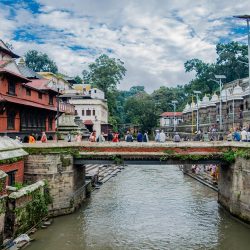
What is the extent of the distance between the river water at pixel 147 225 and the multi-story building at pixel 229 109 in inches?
888

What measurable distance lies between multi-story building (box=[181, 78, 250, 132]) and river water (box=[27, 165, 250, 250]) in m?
22.6

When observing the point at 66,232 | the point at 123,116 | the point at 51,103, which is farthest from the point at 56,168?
the point at 123,116

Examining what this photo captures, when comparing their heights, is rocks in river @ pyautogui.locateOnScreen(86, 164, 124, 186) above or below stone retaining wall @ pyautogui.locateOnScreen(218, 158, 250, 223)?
below

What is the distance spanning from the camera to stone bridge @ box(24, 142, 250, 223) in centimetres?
2450

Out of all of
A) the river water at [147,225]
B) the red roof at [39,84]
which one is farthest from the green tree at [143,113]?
the river water at [147,225]

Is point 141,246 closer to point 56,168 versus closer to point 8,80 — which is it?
point 56,168

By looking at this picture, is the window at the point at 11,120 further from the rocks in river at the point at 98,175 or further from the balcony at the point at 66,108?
the balcony at the point at 66,108

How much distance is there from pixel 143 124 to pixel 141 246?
74.2 metres

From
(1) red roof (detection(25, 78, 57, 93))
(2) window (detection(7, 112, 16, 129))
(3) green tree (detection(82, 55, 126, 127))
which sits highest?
(3) green tree (detection(82, 55, 126, 127))

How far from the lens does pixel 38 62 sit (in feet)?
348

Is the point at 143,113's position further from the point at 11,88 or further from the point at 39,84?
the point at 11,88

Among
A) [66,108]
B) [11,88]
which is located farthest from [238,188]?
[66,108]

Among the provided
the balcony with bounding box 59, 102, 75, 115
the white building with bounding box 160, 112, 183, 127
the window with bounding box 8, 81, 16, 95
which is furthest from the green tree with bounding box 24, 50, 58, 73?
the window with bounding box 8, 81, 16, 95

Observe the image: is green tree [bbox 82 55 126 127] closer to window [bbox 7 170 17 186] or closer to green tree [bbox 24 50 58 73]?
green tree [bbox 24 50 58 73]
